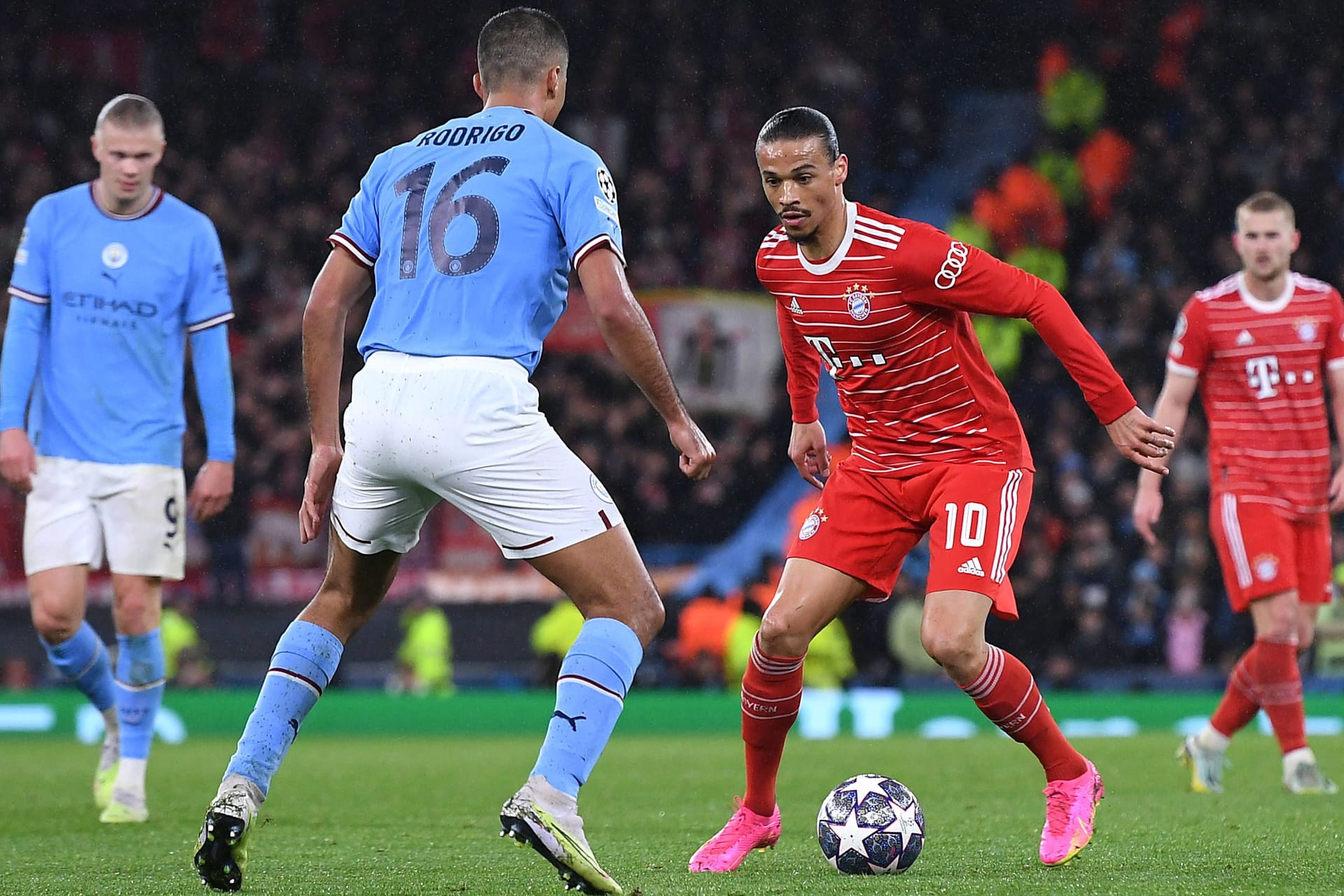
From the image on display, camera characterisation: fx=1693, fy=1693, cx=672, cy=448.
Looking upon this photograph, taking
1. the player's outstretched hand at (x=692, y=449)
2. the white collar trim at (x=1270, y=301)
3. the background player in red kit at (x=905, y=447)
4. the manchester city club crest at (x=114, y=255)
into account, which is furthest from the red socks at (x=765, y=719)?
the white collar trim at (x=1270, y=301)

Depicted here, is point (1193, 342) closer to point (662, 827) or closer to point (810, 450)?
point (810, 450)

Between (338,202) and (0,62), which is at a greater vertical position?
(0,62)

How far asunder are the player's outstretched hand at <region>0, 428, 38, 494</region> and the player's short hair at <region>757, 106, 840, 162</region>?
3.17 meters

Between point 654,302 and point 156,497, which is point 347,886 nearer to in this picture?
point 156,497

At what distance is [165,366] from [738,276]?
1345cm

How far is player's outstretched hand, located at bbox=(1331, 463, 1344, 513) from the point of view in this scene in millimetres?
7457

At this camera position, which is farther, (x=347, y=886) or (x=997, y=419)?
(x=997, y=419)

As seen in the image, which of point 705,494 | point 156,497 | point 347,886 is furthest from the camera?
point 705,494

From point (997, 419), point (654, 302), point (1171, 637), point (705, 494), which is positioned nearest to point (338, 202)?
point (654, 302)

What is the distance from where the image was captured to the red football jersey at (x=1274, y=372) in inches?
301

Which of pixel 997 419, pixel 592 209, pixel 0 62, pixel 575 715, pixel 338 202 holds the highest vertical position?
pixel 0 62

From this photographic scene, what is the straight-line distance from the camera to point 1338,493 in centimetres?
753

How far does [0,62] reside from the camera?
20.6m

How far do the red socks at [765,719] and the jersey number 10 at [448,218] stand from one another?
1658mm
